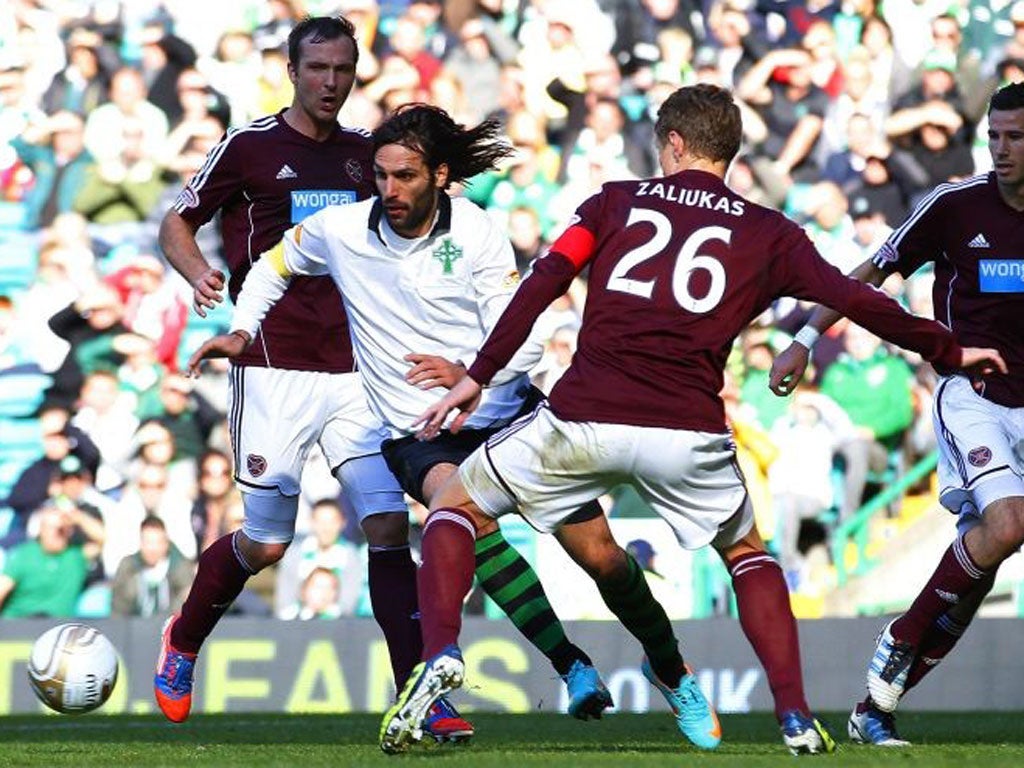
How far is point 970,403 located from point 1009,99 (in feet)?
3.85

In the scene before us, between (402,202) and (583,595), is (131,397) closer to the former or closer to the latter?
Result: (583,595)

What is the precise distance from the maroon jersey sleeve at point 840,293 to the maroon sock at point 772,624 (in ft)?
2.76

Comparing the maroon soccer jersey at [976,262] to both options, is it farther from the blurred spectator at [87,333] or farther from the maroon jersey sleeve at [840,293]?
the blurred spectator at [87,333]

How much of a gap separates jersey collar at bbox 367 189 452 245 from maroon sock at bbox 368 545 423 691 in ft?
4.50

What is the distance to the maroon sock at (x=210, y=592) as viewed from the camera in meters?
8.73

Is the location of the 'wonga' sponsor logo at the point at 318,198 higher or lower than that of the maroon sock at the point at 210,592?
higher

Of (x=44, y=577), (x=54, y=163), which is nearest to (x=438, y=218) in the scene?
(x=44, y=577)

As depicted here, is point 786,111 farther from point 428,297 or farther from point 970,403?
point 428,297

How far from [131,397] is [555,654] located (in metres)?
7.13

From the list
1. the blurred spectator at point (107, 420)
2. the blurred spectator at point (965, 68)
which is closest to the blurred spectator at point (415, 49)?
the blurred spectator at point (107, 420)

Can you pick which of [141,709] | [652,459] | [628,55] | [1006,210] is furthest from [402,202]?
[628,55]

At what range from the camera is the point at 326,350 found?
8.52 metres

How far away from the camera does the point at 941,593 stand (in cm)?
787

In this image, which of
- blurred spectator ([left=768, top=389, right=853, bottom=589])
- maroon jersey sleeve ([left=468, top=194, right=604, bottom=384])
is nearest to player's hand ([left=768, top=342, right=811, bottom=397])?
maroon jersey sleeve ([left=468, top=194, right=604, bottom=384])
